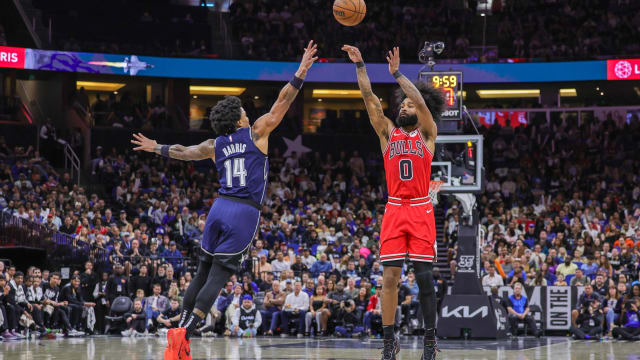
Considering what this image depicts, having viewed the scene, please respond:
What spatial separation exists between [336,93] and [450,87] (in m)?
20.9

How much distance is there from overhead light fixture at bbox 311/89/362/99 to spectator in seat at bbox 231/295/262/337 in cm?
1896

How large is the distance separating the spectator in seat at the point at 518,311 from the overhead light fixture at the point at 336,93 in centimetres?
1952

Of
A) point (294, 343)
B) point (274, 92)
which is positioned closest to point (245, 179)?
point (294, 343)

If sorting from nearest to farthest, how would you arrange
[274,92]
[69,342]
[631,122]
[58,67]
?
[69,342], [58,67], [631,122], [274,92]

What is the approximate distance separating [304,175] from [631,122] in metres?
12.3

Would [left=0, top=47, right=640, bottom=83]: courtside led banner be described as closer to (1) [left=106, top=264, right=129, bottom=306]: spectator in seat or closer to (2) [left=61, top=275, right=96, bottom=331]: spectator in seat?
(1) [left=106, top=264, right=129, bottom=306]: spectator in seat

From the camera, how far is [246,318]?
19688 millimetres

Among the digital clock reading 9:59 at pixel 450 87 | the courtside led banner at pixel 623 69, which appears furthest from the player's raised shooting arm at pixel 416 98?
the courtside led banner at pixel 623 69

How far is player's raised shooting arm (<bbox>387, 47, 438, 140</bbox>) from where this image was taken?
8453 millimetres

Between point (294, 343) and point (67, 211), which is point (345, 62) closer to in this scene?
point (67, 211)

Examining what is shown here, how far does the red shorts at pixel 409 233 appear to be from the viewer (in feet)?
27.9

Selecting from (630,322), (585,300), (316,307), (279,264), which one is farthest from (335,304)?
(630,322)

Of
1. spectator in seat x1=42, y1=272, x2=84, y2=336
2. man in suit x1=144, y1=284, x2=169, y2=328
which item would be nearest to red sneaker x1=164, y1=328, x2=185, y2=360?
spectator in seat x1=42, y1=272, x2=84, y2=336

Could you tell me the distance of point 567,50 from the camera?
3247 cm
